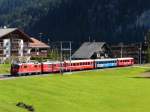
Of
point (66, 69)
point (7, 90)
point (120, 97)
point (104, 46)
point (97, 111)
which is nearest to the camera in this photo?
point (97, 111)

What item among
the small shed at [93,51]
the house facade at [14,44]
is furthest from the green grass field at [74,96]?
the small shed at [93,51]

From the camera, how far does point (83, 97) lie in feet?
190

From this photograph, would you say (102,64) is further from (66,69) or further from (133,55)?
(133,55)

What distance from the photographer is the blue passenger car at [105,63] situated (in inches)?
5045

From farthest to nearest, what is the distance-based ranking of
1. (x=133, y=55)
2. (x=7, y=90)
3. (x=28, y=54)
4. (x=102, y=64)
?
(x=133, y=55) < (x=28, y=54) < (x=102, y=64) < (x=7, y=90)

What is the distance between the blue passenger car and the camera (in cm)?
12815

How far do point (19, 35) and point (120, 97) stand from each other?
267ft

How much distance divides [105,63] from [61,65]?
26065 mm

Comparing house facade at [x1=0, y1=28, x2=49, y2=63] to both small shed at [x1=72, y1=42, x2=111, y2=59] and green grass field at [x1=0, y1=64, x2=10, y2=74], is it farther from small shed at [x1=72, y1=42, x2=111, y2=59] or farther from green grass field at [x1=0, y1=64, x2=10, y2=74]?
small shed at [x1=72, y1=42, x2=111, y2=59]

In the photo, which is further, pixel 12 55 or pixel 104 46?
pixel 104 46

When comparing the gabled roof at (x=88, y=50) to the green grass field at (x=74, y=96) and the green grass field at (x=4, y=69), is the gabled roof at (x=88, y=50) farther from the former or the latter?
the green grass field at (x=74, y=96)

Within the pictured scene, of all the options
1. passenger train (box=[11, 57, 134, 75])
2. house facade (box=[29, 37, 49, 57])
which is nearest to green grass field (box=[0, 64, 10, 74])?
passenger train (box=[11, 57, 134, 75])

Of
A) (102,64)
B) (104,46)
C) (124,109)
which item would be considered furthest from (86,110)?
(104,46)

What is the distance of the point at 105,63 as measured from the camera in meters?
132
